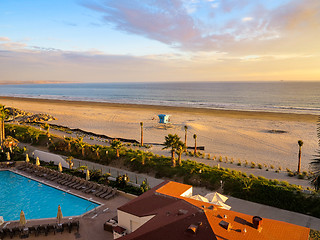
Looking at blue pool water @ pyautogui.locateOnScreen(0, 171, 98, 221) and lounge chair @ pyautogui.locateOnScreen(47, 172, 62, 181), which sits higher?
lounge chair @ pyautogui.locateOnScreen(47, 172, 62, 181)

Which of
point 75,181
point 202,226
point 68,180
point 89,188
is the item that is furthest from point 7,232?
point 202,226

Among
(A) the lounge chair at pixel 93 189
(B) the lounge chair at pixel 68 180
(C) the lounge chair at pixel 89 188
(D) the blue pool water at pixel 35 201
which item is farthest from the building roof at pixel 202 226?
(B) the lounge chair at pixel 68 180

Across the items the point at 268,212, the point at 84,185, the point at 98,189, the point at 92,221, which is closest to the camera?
the point at 92,221

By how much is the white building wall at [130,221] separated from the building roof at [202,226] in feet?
0.78

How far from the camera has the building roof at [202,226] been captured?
32.1 ft

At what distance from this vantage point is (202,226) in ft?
33.2

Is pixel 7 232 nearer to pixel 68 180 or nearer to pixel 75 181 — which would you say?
pixel 75 181

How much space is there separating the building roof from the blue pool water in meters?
6.69

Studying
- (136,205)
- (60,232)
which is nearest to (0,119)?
(60,232)

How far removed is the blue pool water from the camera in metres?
16.5

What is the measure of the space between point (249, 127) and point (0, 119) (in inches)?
1550

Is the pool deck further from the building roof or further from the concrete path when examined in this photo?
the concrete path

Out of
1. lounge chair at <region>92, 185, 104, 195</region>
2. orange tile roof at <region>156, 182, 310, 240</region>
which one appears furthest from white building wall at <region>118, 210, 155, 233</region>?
lounge chair at <region>92, 185, 104, 195</region>

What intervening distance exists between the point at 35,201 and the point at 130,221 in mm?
9470
